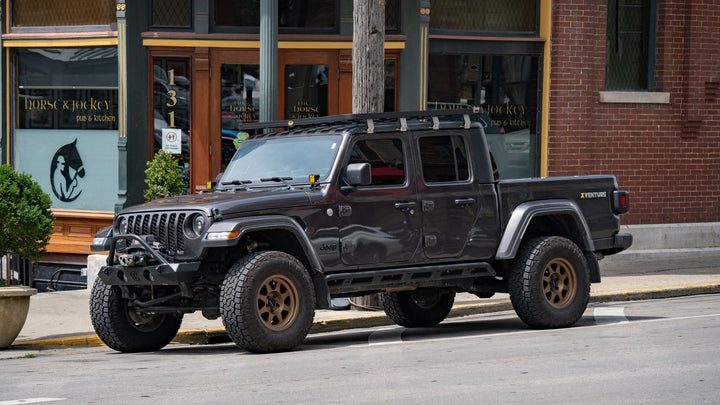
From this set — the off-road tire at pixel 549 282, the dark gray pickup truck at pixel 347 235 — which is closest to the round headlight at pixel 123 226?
the dark gray pickup truck at pixel 347 235

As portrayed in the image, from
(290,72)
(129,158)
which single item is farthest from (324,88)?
(129,158)

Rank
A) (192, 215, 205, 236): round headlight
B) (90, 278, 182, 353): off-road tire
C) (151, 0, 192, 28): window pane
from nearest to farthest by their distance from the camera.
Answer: (192, 215, 205, 236): round headlight
(90, 278, 182, 353): off-road tire
(151, 0, 192, 28): window pane

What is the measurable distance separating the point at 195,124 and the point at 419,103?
134 inches

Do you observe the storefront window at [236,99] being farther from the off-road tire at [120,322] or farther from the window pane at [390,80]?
the off-road tire at [120,322]

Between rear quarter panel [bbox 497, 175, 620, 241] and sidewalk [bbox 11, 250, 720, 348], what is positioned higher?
rear quarter panel [bbox 497, 175, 620, 241]

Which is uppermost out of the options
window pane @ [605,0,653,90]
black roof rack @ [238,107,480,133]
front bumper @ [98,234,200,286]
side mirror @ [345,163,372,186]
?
window pane @ [605,0,653,90]

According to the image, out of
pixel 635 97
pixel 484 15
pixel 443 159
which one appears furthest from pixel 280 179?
pixel 635 97

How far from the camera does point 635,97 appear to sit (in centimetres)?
1725

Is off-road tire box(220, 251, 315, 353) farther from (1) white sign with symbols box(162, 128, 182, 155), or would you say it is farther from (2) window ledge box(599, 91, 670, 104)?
(2) window ledge box(599, 91, 670, 104)

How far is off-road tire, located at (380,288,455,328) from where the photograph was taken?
1105 cm

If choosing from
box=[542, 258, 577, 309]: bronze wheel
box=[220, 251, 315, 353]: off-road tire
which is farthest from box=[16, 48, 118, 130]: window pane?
box=[542, 258, 577, 309]: bronze wheel

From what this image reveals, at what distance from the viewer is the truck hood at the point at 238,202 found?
8.68 meters

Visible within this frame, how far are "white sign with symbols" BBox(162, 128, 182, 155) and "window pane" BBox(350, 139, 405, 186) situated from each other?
21.4 ft

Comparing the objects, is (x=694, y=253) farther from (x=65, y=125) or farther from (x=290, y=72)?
(x=65, y=125)
